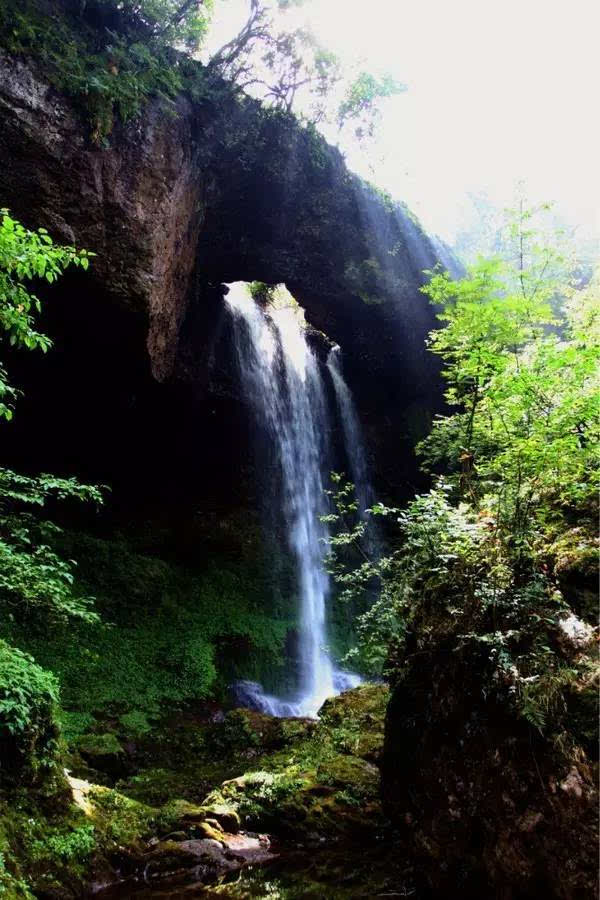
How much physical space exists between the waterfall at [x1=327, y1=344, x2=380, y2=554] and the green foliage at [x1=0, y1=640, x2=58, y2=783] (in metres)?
12.6

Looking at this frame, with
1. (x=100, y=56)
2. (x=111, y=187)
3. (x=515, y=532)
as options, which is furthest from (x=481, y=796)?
(x=100, y=56)

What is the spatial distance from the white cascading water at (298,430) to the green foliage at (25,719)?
968cm

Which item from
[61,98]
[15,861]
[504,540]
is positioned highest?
[61,98]

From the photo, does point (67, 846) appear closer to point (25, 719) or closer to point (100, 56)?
point (25, 719)

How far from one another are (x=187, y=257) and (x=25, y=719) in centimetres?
1033

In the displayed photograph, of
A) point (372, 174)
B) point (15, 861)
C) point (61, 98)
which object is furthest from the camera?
point (372, 174)

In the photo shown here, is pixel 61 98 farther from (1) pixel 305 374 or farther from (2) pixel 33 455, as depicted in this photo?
(1) pixel 305 374

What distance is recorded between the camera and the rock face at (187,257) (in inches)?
364

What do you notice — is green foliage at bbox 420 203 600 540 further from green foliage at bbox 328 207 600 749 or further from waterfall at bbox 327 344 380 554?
waterfall at bbox 327 344 380 554

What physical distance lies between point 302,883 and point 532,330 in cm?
558

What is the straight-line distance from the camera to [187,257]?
12.6 m

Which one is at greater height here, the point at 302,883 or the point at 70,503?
the point at 70,503

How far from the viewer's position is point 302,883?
15.9 feet

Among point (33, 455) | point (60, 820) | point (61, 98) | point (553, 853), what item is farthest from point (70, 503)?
point (553, 853)
